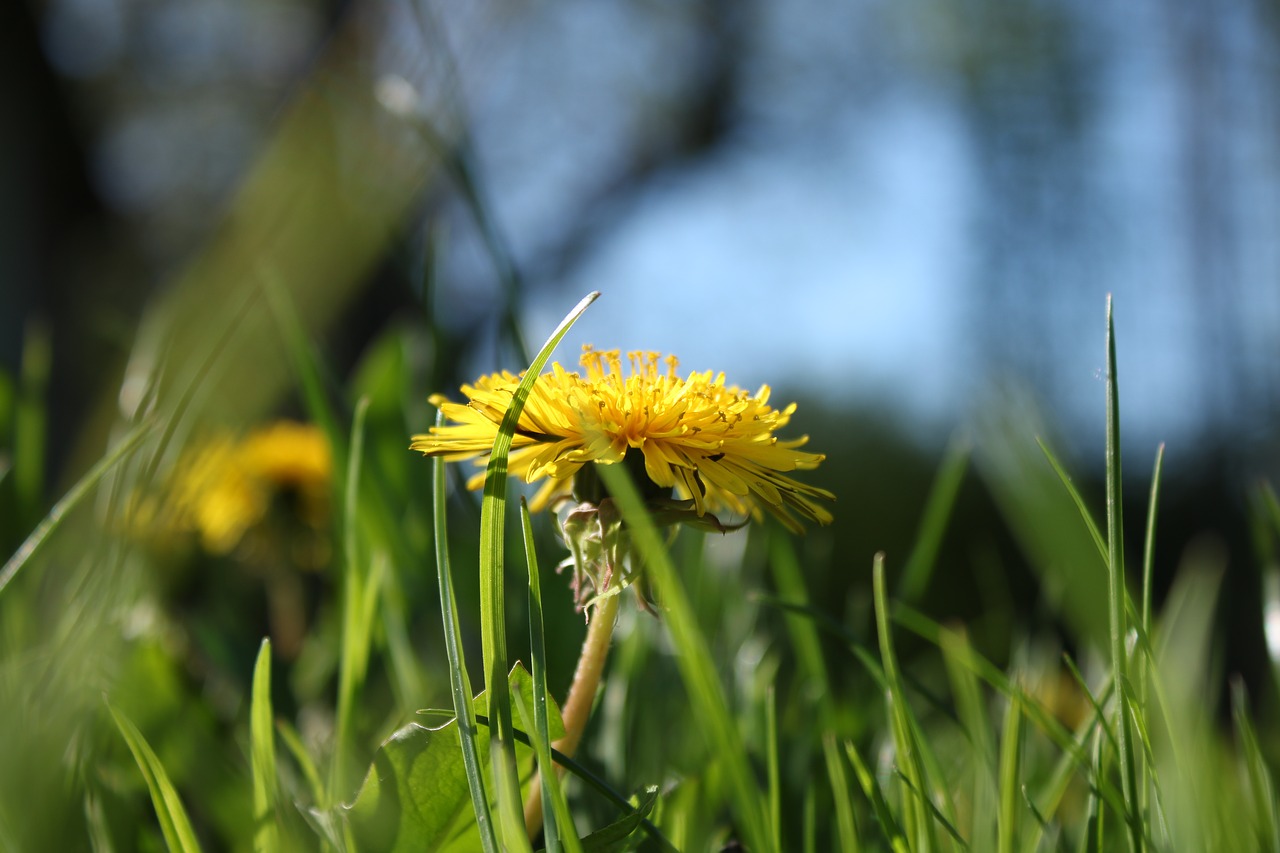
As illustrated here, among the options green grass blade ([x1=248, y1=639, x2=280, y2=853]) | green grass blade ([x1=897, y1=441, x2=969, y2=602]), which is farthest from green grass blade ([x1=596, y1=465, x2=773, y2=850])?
green grass blade ([x1=897, y1=441, x2=969, y2=602])

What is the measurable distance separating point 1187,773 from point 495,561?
181 millimetres

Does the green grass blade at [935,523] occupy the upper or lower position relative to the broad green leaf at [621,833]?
upper

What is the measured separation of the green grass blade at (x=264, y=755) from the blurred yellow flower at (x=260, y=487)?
1.78 feet

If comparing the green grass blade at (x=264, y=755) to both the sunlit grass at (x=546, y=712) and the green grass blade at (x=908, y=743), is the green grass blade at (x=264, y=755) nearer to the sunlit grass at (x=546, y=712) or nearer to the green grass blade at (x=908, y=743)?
the sunlit grass at (x=546, y=712)

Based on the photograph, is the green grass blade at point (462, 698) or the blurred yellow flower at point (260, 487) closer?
the green grass blade at point (462, 698)

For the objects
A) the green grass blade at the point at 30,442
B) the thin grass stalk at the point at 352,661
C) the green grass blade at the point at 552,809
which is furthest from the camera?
the green grass blade at the point at 30,442

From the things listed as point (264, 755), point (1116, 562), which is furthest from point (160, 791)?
point (1116, 562)

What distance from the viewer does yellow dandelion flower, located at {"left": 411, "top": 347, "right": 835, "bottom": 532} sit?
31 cm

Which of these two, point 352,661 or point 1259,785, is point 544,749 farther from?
point 1259,785

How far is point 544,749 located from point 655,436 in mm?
133

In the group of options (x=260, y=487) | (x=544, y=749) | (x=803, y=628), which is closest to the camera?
(x=544, y=749)

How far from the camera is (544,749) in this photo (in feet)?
0.73

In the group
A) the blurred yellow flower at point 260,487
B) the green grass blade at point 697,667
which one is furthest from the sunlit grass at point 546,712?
the blurred yellow flower at point 260,487

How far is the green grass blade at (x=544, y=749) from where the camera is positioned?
0.22m
